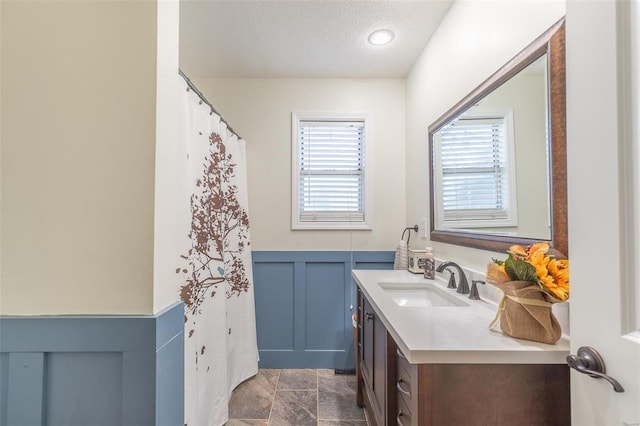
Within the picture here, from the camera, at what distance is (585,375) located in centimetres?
63

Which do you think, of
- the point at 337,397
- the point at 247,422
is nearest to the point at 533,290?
the point at 337,397

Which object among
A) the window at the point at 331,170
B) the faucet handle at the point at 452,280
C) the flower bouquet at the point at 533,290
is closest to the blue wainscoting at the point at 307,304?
the window at the point at 331,170

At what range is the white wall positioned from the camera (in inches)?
91.0

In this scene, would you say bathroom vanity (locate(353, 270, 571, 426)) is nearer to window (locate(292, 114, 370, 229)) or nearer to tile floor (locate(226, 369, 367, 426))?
tile floor (locate(226, 369, 367, 426))

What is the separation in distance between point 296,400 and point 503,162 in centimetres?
190

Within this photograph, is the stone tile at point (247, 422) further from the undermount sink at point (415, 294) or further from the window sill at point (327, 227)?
the window sill at point (327, 227)

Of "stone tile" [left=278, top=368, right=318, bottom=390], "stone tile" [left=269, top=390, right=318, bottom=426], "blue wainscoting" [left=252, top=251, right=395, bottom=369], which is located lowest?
"stone tile" [left=278, top=368, right=318, bottom=390]

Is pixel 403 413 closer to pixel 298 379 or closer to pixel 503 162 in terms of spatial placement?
pixel 503 162

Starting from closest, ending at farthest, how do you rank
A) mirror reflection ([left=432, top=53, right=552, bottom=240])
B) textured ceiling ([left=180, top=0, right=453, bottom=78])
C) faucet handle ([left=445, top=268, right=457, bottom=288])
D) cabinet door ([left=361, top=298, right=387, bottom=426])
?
mirror reflection ([left=432, top=53, right=552, bottom=240])
cabinet door ([left=361, top=298, right=387, bottom=426])
faucet handle ([left=445, top=268, right=457, bottom=288])
textured ceiling ([left=180, top=0, right=453, bottom=78])

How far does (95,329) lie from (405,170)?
86.7 inches

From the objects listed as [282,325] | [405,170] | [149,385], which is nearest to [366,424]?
[282,325]

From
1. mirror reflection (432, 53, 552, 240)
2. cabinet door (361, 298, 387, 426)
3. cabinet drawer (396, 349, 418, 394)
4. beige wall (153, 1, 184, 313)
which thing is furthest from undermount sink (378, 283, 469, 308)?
beige wall (153, 1, 184, 313)

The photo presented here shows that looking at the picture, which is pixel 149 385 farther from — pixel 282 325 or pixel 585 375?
pixel 282 325

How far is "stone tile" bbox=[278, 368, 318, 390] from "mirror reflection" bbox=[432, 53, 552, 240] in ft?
5.00
